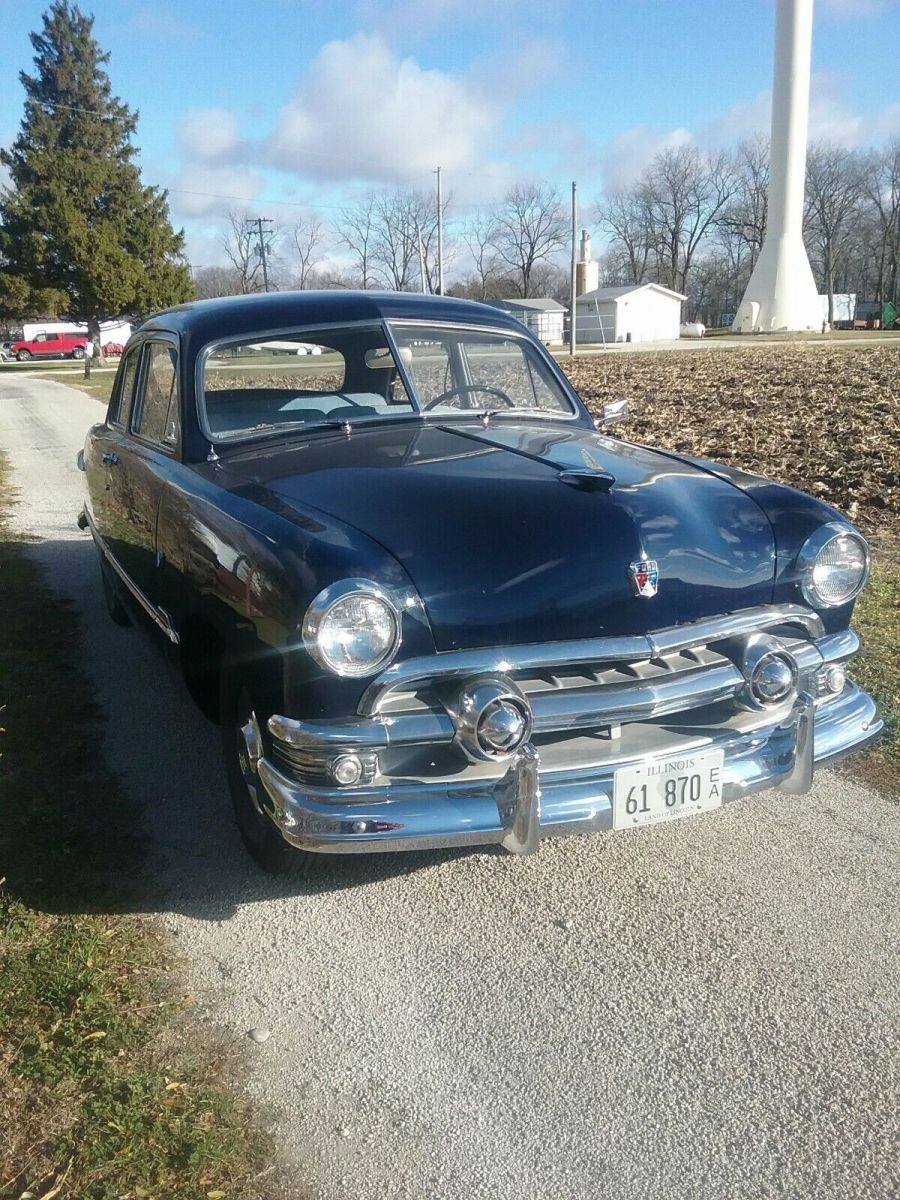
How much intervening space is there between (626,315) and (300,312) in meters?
64.9

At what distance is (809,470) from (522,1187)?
26.5ft

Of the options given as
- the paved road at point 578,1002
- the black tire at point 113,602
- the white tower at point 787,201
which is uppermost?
the white tower at point 787,201

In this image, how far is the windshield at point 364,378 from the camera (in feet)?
13.4

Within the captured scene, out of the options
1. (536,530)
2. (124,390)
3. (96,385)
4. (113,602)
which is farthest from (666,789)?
(96,385)

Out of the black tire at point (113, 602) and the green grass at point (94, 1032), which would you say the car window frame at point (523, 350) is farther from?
the black tire at point (113, 602)

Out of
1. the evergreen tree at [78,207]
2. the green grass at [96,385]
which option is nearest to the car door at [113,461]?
the green grass at [96,385]

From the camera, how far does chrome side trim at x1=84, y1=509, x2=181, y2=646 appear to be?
13.0ft

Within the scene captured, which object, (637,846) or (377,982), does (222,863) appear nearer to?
(377,982)

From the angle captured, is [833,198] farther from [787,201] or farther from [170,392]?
[170,392]

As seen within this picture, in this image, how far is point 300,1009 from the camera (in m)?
2.69

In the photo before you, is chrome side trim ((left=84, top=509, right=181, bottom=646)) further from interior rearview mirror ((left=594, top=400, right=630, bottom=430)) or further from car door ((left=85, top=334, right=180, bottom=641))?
interior rearview mirror ((left=594, top=400, right=630, bottom=430))

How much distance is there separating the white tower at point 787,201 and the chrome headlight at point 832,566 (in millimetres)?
51679

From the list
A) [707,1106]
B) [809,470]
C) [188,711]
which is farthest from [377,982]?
[809,470]

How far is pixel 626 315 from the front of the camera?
216ft
